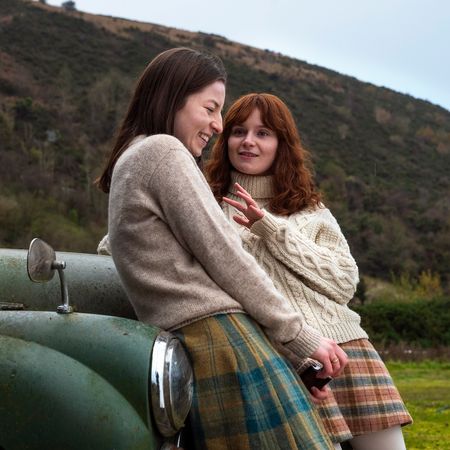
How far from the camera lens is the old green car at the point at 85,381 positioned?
2322 millimetres

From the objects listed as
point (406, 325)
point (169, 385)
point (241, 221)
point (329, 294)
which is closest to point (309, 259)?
point (329, 294)

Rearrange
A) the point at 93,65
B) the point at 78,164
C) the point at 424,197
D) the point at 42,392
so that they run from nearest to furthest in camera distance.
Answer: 1. the point at 42,392
2. the point at 78,164
3. the point at 424,197
4. the point at 93,65

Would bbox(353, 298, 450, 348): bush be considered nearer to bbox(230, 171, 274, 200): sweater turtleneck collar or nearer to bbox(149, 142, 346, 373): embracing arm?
bbox(230, 171, 274, 200): sweater turtleneck collar

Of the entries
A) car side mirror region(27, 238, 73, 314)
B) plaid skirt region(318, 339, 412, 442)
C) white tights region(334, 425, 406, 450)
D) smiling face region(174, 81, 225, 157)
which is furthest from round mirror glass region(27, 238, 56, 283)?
white tights region(334, 425, 406, 450)

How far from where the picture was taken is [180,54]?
2951 mm

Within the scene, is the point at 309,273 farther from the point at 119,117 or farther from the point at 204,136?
the point at 119,117

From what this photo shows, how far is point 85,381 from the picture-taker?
7.74ft

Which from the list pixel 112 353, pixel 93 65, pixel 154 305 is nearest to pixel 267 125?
pixel 154 305

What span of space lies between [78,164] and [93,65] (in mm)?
12953

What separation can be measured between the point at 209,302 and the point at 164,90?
0.73 metres

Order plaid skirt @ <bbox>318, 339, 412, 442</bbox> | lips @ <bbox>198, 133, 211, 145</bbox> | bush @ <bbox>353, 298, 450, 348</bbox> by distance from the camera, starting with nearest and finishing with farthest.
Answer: lips @ <bbox>198, 133, 211, 145</bbox> < plaid skirt @ <bbox>318, 339, 412, 442</bbox> < bush @ <bbox>353, 298, 450, 348</bbox>

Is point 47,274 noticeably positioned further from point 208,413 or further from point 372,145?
point 372,145

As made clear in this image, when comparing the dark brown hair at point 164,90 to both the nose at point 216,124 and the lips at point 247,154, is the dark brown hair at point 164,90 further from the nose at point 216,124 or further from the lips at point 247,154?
the lips at point 247,154

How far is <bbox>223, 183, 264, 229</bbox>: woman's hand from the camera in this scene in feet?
10.6
